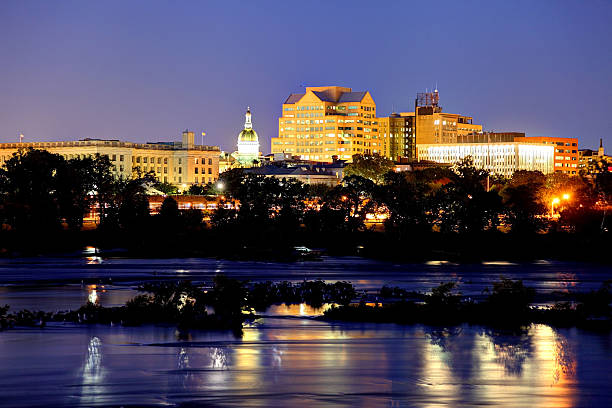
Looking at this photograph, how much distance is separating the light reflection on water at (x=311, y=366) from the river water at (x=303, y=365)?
2.0 inches

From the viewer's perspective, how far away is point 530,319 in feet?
189

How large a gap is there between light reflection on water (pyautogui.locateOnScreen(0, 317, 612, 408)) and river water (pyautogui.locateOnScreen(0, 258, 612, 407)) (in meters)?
0.05

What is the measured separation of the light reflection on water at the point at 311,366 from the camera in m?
39.9

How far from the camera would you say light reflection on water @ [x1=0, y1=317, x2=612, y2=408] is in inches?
1571

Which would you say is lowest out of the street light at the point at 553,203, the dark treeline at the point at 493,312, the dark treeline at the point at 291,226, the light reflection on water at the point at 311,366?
the light reflection on water at the point at 311,366

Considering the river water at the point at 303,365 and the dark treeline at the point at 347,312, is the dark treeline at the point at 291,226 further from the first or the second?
the river water at the point at 303,365

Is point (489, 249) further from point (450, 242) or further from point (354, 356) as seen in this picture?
point (354, 356)

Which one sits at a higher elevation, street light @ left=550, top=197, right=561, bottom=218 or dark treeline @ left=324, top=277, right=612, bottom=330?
street light @ left=550, top=197, right=561, bottom=218

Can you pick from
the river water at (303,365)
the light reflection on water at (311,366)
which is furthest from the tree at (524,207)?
the light reflection on water at (311,366)

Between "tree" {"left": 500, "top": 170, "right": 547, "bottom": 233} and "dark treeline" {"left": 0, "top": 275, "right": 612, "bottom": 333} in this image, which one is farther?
"tree" {"left": 500, "top": 170, "right": 547, "bottom": 233}

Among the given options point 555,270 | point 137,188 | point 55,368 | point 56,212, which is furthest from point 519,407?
point 137,188

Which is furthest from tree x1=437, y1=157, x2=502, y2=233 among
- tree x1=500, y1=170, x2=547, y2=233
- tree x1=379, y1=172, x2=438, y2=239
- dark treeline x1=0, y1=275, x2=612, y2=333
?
dark treeline x1=0, y1=275, x2=612, y2=333

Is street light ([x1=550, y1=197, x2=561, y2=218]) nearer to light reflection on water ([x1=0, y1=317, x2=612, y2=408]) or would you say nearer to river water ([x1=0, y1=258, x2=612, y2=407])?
river water ([x1=0, y1=258, x2=612, y2=407])

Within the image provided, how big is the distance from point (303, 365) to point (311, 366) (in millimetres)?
384
